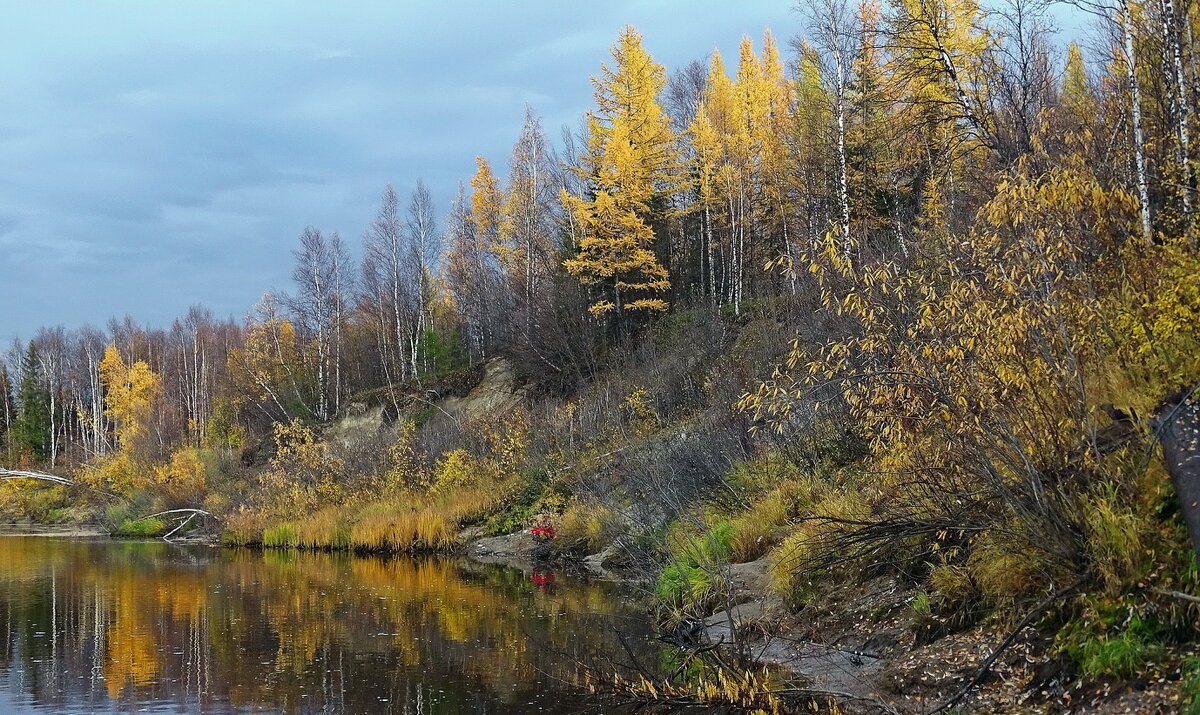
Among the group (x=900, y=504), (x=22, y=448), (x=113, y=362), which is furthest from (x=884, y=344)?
(x=22, y=448)

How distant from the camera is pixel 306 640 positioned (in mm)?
14711

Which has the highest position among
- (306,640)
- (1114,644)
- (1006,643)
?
(1114,644)

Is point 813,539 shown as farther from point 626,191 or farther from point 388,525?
point 626,191

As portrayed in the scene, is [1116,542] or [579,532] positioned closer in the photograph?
[1116,542]

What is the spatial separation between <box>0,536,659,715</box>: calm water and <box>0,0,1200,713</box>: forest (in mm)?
1925

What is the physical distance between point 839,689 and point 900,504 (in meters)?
1.93

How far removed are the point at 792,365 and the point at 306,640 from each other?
9087 mm

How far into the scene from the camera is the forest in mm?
8414

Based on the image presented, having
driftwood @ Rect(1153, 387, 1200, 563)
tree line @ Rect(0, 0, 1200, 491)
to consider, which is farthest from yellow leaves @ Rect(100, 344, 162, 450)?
driftwood @ Rect(1153, 387, 1200, 563)

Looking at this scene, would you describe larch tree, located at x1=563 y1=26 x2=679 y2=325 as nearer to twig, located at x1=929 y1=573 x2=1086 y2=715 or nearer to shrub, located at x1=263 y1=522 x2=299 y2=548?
shrub, located at x1=263 y1=522 x2=299 y2=548

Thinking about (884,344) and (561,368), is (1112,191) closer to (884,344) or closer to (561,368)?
(884,344)

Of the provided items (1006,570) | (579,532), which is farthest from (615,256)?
(1006,570)

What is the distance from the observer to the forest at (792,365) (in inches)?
331

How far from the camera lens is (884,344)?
9266 millimetres
